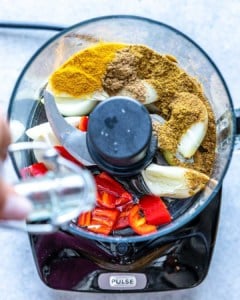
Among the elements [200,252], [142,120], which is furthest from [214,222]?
[142,120]

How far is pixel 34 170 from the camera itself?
2.35ft

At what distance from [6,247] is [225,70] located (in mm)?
316

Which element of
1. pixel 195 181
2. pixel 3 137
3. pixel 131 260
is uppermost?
pixel 3 137

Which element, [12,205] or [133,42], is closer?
[12,205]

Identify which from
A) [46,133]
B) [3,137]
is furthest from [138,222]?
[3,137]

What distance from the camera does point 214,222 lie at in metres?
0.77

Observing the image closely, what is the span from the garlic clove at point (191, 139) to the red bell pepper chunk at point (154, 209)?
52 mm

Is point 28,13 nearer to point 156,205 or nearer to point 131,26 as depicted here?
point 131,26

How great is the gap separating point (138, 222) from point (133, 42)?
0.61 feet

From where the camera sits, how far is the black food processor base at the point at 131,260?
76 cm

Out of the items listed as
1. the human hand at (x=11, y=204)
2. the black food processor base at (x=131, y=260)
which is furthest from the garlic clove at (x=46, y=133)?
the human hand at (x=11, y=204)

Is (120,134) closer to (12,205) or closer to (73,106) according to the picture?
(73,106)

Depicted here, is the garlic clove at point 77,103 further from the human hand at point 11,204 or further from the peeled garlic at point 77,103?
the human hand at point 11,204

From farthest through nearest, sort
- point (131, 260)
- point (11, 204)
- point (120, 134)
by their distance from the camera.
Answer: point (131, 260), point (120, 134), point (11, 204)
